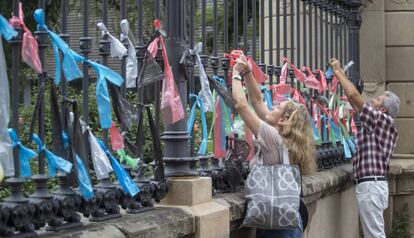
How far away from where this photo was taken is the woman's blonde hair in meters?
5.37

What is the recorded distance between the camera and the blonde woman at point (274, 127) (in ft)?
16.9

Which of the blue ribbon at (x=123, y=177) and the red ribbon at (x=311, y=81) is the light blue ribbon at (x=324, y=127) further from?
the blue ribbon at (x=123, y=177)

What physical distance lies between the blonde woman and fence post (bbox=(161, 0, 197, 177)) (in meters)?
0.54

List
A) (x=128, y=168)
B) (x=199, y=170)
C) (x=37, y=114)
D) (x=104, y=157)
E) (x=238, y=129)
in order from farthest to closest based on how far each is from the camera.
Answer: (x=238, y=129)
(x=199, y=170)
(x=128, y=168)
(x=104, y=157)
(x=37, y=114)

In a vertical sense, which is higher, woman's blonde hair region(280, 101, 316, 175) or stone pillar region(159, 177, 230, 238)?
woman's blonde hair region(280, 101, 316, 175)

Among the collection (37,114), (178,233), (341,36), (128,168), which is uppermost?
(341,36)

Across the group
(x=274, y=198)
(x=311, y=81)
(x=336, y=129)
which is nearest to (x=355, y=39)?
(x=336, y=129)

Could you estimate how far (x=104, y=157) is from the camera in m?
3.90

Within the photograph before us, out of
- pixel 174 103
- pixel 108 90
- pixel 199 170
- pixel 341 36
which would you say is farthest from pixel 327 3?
pixel 108 90

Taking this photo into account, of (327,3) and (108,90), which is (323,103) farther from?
(108,90)

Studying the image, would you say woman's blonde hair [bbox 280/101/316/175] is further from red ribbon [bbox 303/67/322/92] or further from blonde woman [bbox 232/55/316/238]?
red ribbon [bbox 303/67/322/92]

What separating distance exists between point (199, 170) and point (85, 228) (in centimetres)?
157

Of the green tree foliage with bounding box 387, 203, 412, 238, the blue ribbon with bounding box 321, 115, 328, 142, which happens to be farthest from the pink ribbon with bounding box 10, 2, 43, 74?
the green tree foliage with bounding box 387, 203, 412, 238

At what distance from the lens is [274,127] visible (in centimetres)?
541
